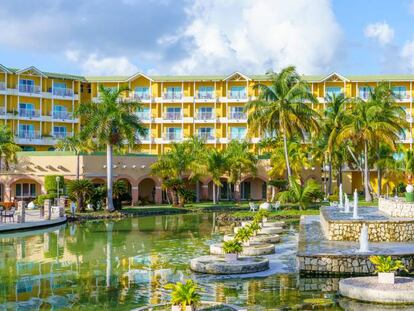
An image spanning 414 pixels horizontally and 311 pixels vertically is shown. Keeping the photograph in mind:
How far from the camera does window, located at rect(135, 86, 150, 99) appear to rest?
72.5 m

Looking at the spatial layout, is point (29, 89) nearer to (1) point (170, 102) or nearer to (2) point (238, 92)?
(1) point (170, 102)

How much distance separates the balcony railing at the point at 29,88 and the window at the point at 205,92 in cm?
1779

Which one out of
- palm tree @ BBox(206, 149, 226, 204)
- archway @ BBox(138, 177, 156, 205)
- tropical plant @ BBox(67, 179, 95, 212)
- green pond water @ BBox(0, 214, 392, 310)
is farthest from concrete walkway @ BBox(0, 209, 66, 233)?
archway @ BBox(138, 177, 156, 205)

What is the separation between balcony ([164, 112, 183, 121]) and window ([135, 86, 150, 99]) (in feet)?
9.87

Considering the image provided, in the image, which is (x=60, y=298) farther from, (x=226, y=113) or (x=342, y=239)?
(x=226, y=113)

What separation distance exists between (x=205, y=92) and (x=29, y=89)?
1926cm

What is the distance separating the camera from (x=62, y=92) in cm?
7050

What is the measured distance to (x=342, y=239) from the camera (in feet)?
71.5


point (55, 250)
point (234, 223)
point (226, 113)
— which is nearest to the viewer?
point (55, 250)

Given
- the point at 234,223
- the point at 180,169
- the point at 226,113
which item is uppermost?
the point at 226,113

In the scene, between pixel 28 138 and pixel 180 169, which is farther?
Result: pixel 28 138

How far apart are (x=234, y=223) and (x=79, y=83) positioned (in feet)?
127

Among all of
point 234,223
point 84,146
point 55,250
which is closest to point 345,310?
point 55,250

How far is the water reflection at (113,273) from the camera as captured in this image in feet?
50.5
